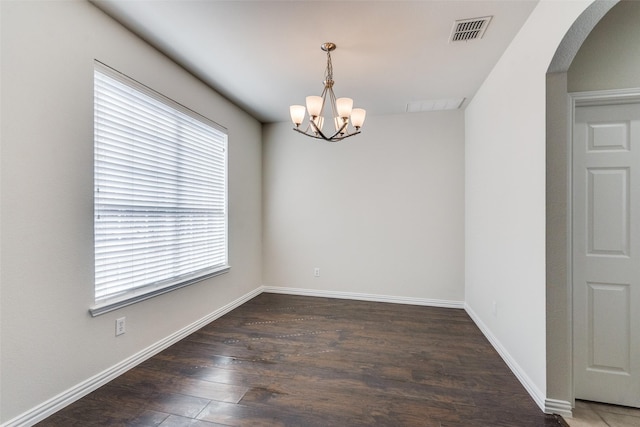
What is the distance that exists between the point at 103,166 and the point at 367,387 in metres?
2.56

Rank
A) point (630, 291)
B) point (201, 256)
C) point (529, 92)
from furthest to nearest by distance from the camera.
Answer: point (201, 256), point (529, 92), point (630, 291)

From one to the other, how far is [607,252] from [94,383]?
3637 mm

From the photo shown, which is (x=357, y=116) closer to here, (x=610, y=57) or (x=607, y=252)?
(x=610, y=57)

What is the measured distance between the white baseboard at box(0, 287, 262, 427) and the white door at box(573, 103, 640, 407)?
10.8 feet

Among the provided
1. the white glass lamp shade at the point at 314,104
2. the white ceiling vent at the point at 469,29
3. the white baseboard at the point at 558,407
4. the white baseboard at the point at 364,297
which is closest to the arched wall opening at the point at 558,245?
the white baseboard at the point at 558,407

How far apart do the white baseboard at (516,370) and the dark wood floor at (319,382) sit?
0.05m

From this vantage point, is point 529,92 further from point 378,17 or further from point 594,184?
point 378,17

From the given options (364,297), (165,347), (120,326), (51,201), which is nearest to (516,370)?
(364,297)

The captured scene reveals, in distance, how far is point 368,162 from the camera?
13.3 ft

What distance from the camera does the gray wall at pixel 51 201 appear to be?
5.04 ft

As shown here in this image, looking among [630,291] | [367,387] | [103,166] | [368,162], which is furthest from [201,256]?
[630,291]

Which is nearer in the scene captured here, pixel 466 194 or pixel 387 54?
pixel 387 54

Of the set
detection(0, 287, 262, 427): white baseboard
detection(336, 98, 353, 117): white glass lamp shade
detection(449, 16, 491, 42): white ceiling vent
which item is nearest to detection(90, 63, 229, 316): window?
detection(0, 287, 262, 427): white baseboard

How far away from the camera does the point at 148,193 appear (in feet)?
7.95
